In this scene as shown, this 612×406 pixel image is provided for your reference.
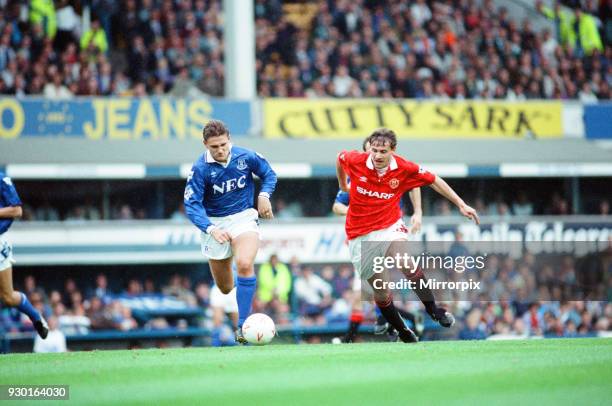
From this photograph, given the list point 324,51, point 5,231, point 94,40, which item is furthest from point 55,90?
point 5,231

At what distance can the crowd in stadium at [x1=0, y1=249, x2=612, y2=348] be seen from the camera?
56.3 feet

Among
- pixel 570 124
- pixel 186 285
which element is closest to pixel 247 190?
pixel 186 285

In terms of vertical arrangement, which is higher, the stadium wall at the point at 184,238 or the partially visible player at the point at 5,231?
the partially visible player at the point at 5,231

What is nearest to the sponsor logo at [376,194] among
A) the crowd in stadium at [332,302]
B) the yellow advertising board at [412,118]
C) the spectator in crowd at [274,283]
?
the crowd in stadium at [332,302]

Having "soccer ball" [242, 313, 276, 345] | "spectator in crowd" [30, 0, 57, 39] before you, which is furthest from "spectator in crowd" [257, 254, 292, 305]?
"soccer ball" [242, 313, 276, 345]

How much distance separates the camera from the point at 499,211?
2200 cm

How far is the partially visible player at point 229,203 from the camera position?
984cm

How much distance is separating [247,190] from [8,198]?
2414mm

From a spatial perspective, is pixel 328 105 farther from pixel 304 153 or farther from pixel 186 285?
pixel 186 285

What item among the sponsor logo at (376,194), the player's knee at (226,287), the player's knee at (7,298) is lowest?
the player's knee at (7,298)

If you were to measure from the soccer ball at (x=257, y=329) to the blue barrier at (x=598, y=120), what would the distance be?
14545 millimetres

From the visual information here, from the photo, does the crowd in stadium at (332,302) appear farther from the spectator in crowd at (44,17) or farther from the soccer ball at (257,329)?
the soccer ball at (257,329)

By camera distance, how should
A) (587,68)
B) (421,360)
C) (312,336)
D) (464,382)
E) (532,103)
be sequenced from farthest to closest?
(587,68)
(532,103)
(312,336)
(421,360)
(464,382)

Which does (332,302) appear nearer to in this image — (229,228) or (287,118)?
(287,118)
